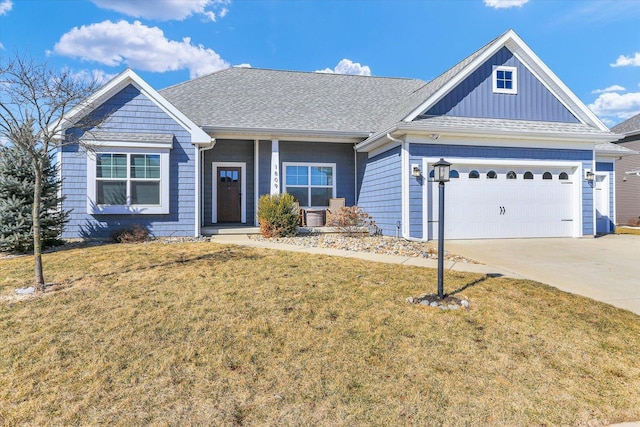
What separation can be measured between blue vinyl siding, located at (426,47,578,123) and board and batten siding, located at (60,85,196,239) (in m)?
7.55

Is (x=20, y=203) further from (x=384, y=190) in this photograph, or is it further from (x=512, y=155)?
(x=512, y=155)

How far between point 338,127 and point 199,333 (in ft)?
32.6

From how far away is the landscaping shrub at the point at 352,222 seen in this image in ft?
37.1

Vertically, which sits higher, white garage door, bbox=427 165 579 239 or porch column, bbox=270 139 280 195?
porch column, bbox=270 139 280 195

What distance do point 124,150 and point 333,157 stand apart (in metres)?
7.05

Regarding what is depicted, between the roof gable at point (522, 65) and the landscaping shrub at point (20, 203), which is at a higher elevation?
the roof gable at point (522, 65)

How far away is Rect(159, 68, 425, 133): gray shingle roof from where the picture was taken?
1262 centimetres

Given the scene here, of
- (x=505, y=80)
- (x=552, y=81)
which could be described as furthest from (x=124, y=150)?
(x=552, y=81)

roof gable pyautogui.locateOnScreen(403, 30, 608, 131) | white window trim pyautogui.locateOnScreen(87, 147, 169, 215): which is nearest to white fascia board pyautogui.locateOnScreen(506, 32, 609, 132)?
roof gable pyautogui.locateOnScreen(403, 30, 608, 131)

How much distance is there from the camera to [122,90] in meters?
10.3

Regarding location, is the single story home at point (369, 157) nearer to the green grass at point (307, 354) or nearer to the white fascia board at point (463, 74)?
the white fascia board at point (463, 74)

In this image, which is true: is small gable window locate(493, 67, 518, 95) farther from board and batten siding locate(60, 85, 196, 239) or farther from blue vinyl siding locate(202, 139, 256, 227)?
board and batten siding locate(60, 85, 196, 239)

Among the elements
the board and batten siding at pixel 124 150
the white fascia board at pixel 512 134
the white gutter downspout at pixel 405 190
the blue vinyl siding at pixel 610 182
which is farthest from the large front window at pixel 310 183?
the blue vinyl siding at pixel 610 182

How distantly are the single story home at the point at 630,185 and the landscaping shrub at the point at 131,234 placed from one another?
23.9m
